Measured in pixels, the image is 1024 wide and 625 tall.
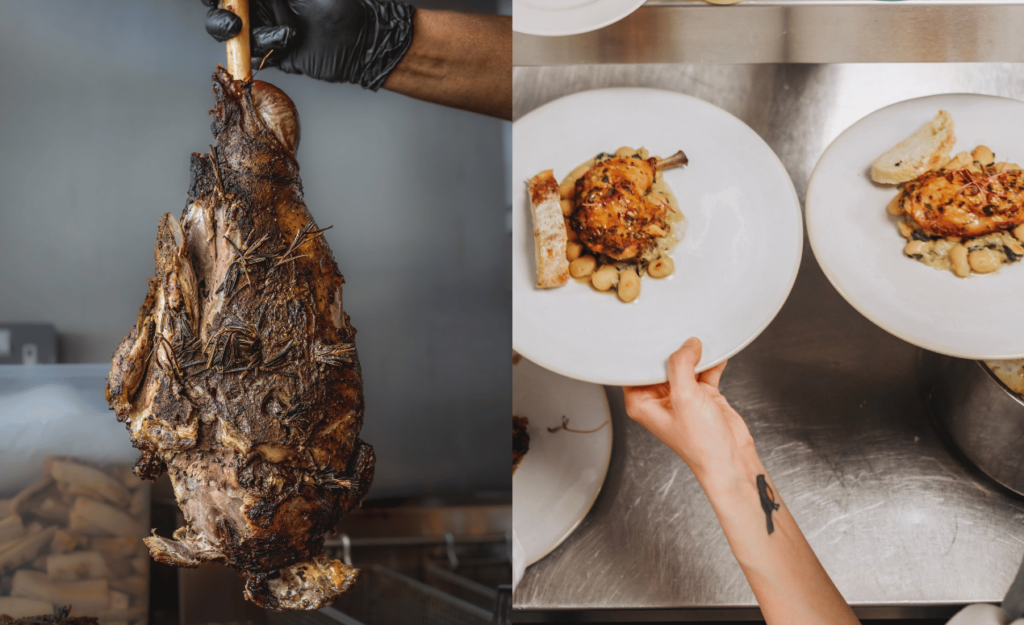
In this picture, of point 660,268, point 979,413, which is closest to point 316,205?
point 660,268

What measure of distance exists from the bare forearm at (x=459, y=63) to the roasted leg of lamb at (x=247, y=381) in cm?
33

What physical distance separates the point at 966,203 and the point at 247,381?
1.30m

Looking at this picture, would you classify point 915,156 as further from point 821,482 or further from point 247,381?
point 247,381

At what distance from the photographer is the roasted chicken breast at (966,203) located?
991mm

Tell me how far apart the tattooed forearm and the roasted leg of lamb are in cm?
73

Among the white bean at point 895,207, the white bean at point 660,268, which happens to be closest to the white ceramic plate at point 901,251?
the white bean at point 895,207

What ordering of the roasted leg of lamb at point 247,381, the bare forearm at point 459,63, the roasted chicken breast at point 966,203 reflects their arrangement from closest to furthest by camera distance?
the roasted leg of lamb at point 247,381 → the roasted chicken breast at point 966,203 → the bare forearm at point 459,63

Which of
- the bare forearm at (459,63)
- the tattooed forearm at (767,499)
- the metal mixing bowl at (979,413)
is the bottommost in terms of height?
the tattooed forearm at (767,499)

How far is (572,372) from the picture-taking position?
1042mm

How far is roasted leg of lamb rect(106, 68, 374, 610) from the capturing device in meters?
0.85

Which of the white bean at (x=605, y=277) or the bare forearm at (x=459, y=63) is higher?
the bare forearm at (x=459, y=63)

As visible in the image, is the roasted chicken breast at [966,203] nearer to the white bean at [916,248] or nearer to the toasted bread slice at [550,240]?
the white bean at [916,248]

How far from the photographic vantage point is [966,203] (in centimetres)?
99

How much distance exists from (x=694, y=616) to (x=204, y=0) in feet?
5.07
